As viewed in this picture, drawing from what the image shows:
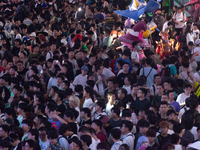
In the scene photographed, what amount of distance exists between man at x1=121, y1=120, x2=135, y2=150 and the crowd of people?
0.05ft

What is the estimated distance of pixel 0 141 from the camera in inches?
229

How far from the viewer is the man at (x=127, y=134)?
19.1ft

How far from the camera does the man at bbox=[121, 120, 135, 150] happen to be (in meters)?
5.82

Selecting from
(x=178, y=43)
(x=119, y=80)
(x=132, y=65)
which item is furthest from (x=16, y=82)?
(x=178, y=43)

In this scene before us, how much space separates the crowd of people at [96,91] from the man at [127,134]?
0.02 meters

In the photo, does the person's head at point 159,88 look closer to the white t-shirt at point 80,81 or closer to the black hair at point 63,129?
the white t-shirt at point 80,81

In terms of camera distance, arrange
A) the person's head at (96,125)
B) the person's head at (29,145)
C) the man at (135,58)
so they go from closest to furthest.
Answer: the person's head at (29,145) < the person's head at (96,125) < the man at (135,58)

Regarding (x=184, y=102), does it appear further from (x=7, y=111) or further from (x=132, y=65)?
(x=7, y=111)

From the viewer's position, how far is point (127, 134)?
5953 mm

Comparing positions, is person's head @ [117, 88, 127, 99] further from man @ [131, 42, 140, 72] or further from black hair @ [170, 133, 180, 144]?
black hair @ [170, 133, 180, 144]

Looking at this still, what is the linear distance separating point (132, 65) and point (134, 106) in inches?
93.8

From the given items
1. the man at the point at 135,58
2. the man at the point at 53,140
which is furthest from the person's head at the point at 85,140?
the man at the point at 135,58

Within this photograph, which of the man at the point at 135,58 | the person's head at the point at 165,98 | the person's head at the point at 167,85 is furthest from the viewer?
the man at the point at 135,58

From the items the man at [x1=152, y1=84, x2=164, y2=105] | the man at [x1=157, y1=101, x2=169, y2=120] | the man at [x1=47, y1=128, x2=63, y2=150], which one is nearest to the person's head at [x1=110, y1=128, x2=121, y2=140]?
the man at [x1=47, y1=128, x2=63, y2=150]
